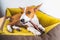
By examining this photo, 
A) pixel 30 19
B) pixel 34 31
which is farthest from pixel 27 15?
pixel 34 31

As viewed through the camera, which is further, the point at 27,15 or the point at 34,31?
the point at 27,15

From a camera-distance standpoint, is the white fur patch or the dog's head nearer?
the white fur patch

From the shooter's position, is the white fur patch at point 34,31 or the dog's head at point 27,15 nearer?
the white fur patch at point 34,31

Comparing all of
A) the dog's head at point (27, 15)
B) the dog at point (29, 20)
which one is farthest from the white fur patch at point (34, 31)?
the dog's head at point (27, 15)

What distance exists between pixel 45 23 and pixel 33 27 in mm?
241

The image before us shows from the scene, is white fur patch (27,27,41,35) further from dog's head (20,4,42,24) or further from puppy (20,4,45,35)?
dog's head (20,4,42,24)

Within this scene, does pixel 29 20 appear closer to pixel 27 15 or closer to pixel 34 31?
pixel 27 15

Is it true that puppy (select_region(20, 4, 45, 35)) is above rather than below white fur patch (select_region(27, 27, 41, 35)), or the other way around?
above

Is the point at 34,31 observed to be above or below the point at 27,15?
below

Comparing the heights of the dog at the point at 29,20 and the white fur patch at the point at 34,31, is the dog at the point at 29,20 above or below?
above

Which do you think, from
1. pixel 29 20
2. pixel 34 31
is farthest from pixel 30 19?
pixel 34 31

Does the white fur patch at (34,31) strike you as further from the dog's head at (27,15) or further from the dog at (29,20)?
the dog's head at (27,15)

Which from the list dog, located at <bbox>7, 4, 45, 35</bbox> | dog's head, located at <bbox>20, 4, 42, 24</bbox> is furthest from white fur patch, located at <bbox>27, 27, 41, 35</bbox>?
dog's head, located at <bbox>20, 4, 42, 24</bbox>

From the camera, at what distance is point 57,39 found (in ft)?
3.28
